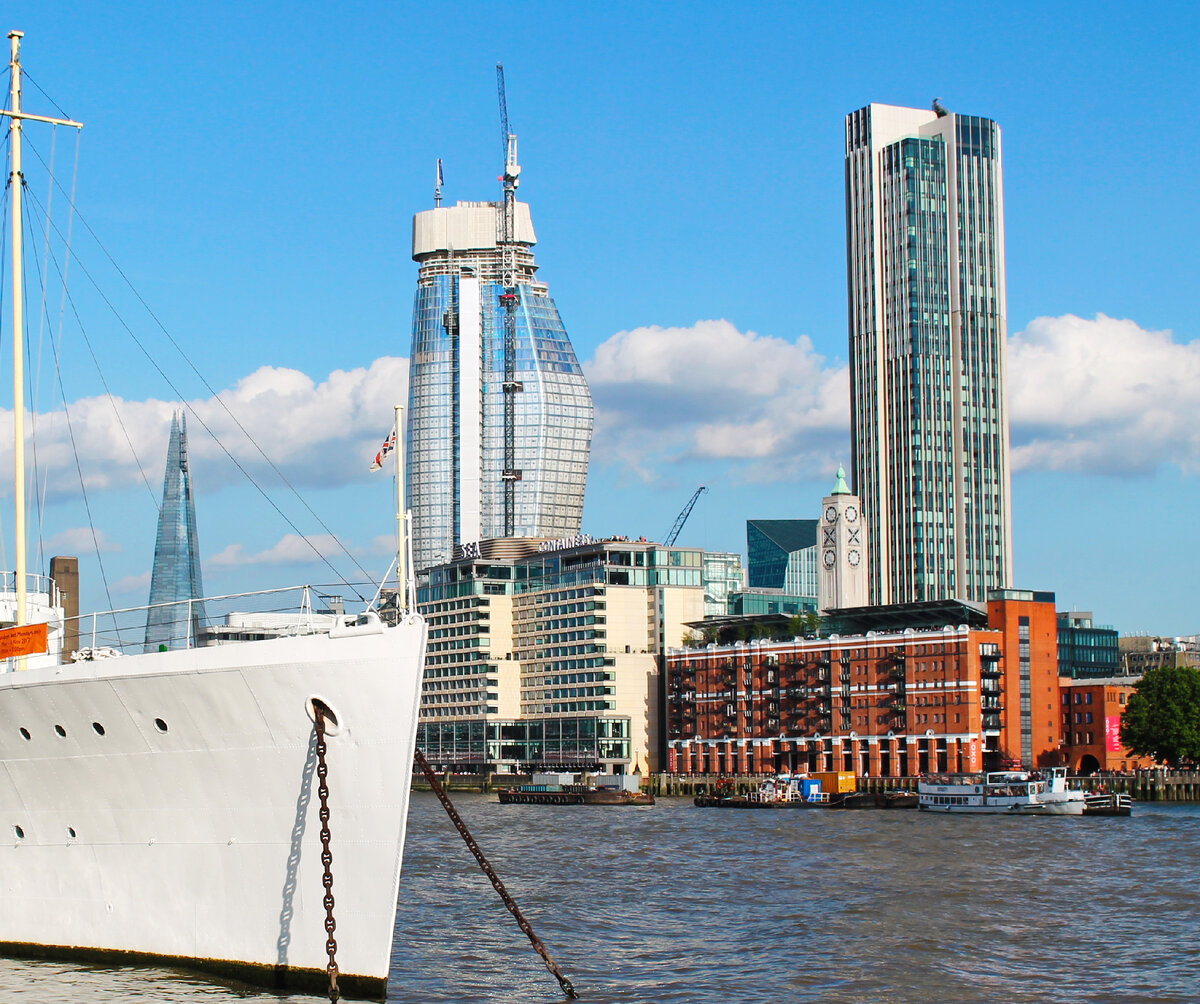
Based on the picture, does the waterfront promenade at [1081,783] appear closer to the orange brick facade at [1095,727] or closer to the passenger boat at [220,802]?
the orange brick facade at [1095,727]

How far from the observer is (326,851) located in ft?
86.6

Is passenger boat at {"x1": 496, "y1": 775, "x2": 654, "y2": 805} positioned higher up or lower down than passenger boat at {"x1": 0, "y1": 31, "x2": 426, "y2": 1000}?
lower down

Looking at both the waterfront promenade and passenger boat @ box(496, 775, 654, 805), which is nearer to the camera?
the waterfront promenade

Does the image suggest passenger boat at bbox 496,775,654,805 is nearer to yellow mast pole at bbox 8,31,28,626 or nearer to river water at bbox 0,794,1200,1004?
river water at bbox 0,794,1200,1004

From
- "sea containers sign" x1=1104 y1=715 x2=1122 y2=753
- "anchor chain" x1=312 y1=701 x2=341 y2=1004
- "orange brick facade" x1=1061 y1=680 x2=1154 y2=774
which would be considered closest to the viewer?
"anchor chain" x1=312 y1=701 x2=341 y2=1004

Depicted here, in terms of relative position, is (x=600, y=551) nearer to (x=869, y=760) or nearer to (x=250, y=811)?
(x=869, y=760)

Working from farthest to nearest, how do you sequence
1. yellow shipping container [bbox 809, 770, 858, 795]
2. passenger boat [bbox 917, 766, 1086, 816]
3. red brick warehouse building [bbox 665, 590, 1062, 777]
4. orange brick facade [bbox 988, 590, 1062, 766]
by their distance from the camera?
orange brick facade [bbox 988, 590, 1062, 766] < red brick warehouse building [bbox 665, 590, 1062, 777] < yellow shipping container [bbox 809, 770, 858, 795] < passenger boat [bbox 917, 766, 1086, 816]

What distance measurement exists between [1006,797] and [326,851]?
95932 millimetres

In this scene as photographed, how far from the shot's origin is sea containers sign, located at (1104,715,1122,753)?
522 ft

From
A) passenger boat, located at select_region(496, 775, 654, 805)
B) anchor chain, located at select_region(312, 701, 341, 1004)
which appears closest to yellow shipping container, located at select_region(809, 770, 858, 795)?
passenger boat, located at select_region(496, 775, 654, 805)

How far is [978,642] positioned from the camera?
154 metres

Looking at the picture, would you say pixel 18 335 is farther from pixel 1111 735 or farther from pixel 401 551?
pixel 1111 735

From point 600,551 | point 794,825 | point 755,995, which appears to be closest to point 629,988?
point 755,995

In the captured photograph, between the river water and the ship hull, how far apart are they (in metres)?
0.95
